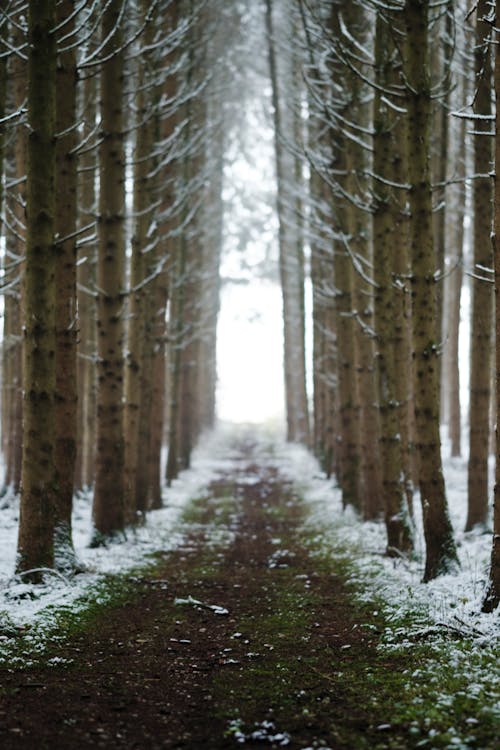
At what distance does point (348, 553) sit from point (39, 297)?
5.43 m

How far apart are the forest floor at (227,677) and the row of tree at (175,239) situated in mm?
1285

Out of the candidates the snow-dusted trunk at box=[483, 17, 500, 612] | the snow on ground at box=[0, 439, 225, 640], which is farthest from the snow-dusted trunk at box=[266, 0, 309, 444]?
the snow-dusted trunk at box=[483, 17, 500, 612]

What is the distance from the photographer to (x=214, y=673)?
537 cm

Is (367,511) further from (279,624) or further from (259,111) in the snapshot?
(259,111)

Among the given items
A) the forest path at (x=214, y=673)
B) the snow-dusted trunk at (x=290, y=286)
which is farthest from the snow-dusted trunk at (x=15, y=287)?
the snow-dusted trunk at (x=290, y=286)

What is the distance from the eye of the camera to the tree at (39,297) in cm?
729

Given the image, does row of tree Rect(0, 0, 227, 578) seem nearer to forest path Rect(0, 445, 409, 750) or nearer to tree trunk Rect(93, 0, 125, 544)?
tree trunk Rect(93, 0, 125, 544)

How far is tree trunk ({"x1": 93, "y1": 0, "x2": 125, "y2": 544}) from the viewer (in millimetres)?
10680

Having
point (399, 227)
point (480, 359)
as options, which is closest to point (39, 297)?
point (399, 227)

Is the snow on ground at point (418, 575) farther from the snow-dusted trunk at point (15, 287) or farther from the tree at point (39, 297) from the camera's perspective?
the snow-dusted trunk at point (15, 287)

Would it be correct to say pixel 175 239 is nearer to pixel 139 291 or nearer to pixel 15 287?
pixel 15 287

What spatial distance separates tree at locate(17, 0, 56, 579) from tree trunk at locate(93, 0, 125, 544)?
3.20 metres

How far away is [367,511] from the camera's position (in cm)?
1247

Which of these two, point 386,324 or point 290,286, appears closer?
point 386,324
